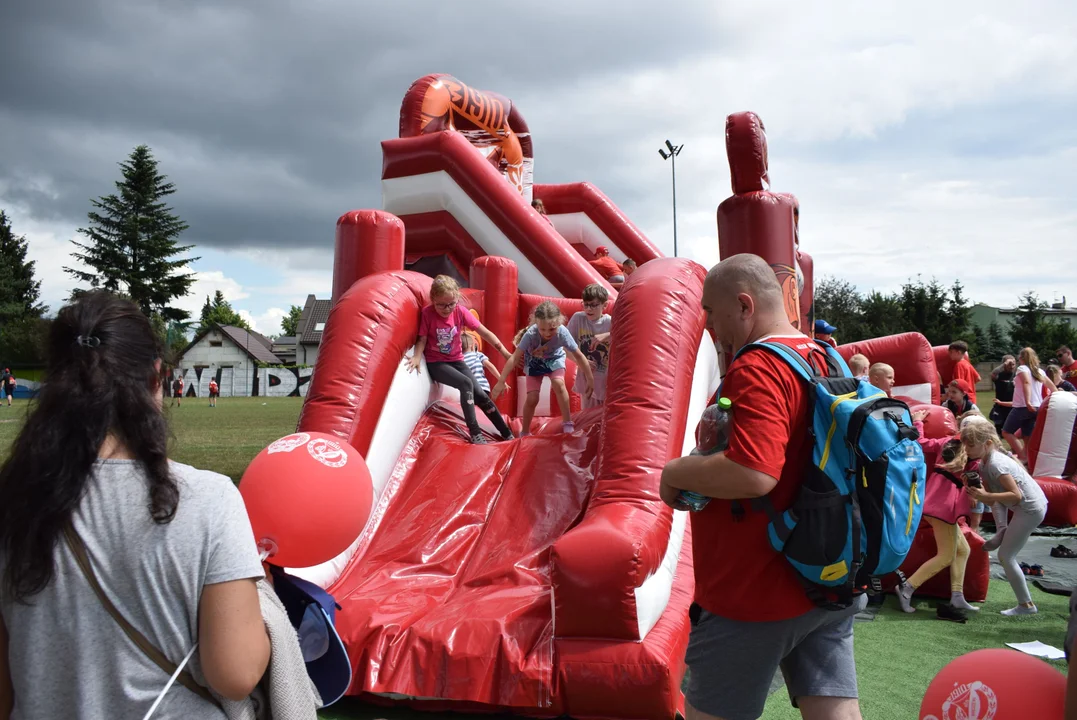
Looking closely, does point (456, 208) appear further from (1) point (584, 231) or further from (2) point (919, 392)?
(2) point (919, 392)

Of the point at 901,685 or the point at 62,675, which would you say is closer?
the point at 62,675

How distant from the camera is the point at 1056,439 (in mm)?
6812

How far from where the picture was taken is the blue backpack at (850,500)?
165 cm

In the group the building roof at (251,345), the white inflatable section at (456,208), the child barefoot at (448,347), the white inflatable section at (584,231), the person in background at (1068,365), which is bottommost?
the child barefoot at (448,347)

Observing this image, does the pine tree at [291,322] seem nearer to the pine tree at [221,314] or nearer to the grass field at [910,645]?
the pine tree at [221,314]

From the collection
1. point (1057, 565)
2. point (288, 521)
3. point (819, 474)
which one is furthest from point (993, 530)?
point (288, 521)

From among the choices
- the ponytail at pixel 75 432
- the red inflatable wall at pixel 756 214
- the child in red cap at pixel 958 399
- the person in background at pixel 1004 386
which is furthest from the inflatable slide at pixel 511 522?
the person in background at pixel 1004 386

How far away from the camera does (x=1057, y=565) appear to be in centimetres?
564

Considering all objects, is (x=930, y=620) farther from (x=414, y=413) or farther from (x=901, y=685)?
(x=414, y=413)

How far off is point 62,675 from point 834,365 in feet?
5.35

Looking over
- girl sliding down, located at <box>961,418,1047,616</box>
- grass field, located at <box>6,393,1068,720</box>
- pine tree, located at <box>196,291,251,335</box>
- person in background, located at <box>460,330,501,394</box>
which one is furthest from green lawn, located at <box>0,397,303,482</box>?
pine tree, located at <box>196,291,251,335</box>

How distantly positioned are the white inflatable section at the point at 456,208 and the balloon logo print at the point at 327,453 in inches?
212

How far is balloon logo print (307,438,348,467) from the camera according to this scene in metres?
2.03

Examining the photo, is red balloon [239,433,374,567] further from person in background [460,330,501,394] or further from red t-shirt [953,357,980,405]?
red t-shirt [953,357,980,405]
